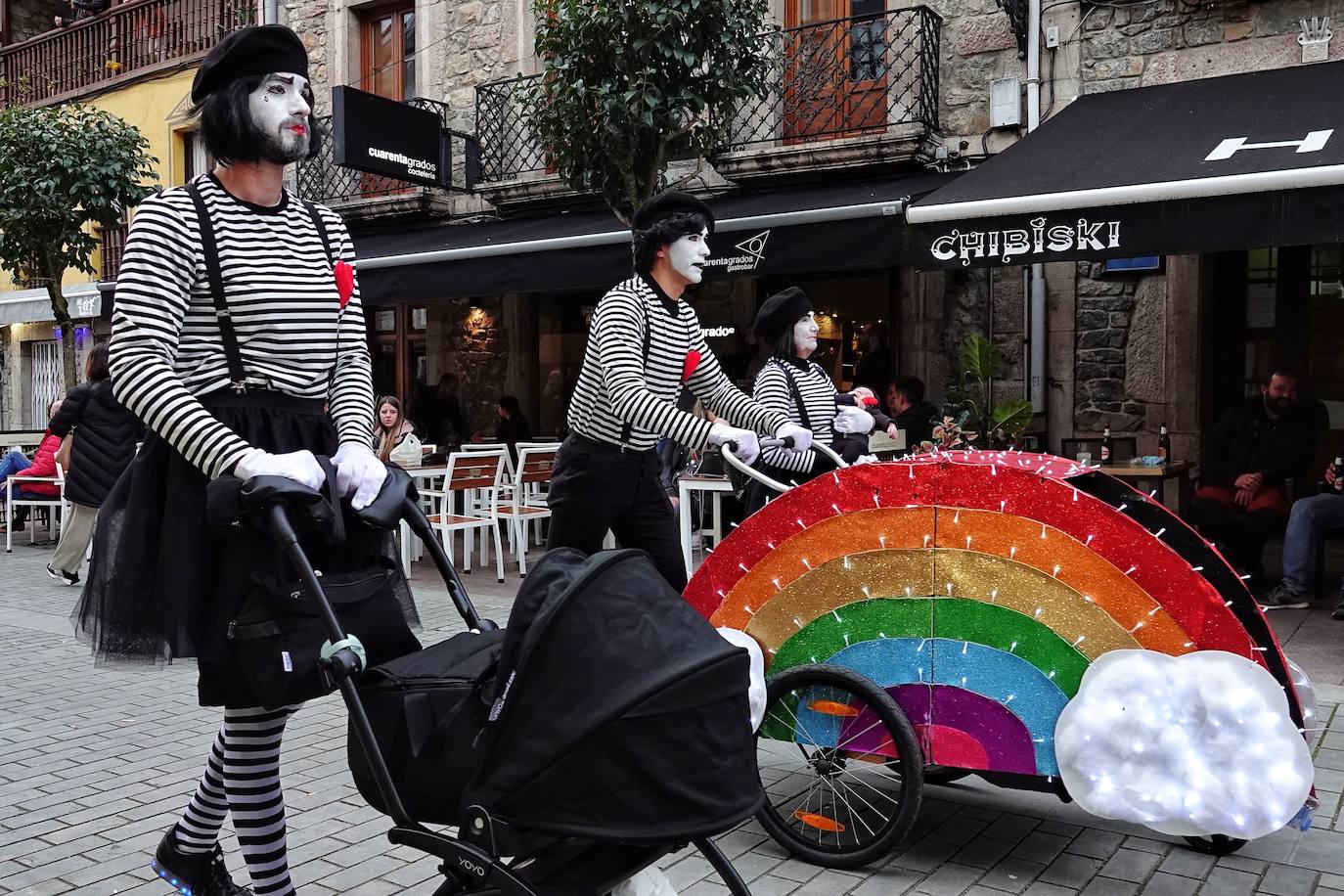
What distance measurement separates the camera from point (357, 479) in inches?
95.9

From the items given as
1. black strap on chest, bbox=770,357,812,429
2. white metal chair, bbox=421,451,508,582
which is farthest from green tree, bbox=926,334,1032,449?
white metal chair, bbox=421,451,508,582

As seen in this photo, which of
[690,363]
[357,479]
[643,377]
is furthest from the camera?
[690,363]

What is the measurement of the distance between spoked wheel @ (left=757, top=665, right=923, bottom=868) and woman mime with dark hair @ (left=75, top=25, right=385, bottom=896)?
146cm

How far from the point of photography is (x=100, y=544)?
104 inches

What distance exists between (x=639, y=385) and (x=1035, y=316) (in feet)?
22.8

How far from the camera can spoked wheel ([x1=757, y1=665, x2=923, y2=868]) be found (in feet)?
10.8

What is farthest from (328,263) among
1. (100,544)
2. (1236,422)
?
(1236,422)

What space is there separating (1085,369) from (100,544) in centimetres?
886

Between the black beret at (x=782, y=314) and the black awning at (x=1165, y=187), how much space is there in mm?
1588

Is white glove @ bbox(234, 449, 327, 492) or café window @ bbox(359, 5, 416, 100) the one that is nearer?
white glove @ bbox(234, 449, 327, 492)

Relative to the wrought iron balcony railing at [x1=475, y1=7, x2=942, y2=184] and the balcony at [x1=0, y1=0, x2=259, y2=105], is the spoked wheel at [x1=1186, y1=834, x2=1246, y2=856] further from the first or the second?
the balcony at [x1=0, y1=0, x2=259, y2=105]

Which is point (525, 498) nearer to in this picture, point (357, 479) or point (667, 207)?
point (667, 207)

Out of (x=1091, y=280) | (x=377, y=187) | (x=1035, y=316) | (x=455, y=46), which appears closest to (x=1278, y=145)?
(x=1091, y=280)

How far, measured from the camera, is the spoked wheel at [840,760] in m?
3.30
